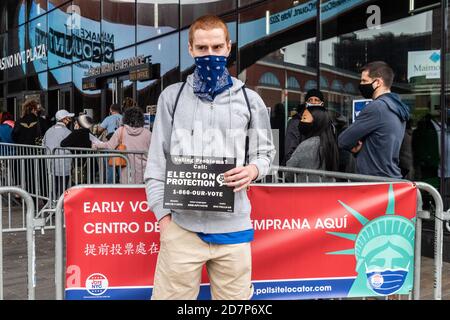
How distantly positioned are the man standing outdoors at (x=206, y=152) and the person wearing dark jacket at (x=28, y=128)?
8688mm

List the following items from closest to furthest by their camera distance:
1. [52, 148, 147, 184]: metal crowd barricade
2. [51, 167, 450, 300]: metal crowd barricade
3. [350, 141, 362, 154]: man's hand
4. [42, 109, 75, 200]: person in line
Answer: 1. [51, 167, 450, 300]: metal crowd barricade
2. [350, 141, 362, 154]: man's hand
3. [52, 148, 147, 184]: metal crowd barricade
4. [42, 109, 75, 200]: person in line

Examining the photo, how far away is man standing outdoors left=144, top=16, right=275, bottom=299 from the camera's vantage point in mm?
2715

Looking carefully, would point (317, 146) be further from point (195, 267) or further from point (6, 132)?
point (6, 132)

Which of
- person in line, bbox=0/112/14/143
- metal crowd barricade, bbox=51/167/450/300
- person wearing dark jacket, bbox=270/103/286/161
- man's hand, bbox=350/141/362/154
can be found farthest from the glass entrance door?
metal crowd barricade, bbox=51/167/450/300

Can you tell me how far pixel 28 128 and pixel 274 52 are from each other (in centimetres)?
489

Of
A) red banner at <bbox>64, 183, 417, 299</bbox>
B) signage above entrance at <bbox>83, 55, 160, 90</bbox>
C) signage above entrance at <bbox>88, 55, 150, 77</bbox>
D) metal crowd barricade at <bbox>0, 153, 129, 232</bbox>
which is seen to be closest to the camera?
red banner at <bbox>64, 183, 417, 299</bbox>

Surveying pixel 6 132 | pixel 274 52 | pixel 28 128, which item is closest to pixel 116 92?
pixel 6 132

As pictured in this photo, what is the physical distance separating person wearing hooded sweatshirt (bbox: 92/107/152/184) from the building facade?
101 inches

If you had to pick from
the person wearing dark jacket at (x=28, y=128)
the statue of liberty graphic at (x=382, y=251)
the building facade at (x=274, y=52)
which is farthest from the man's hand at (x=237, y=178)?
the person wearing dark jacket at (x=28, y=128)

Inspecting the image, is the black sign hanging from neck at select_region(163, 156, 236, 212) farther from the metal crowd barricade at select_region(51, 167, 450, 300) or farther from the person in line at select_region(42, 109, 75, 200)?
the person in line at select_region(42, 109, 75, 200)

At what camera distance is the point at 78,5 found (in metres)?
17.5
